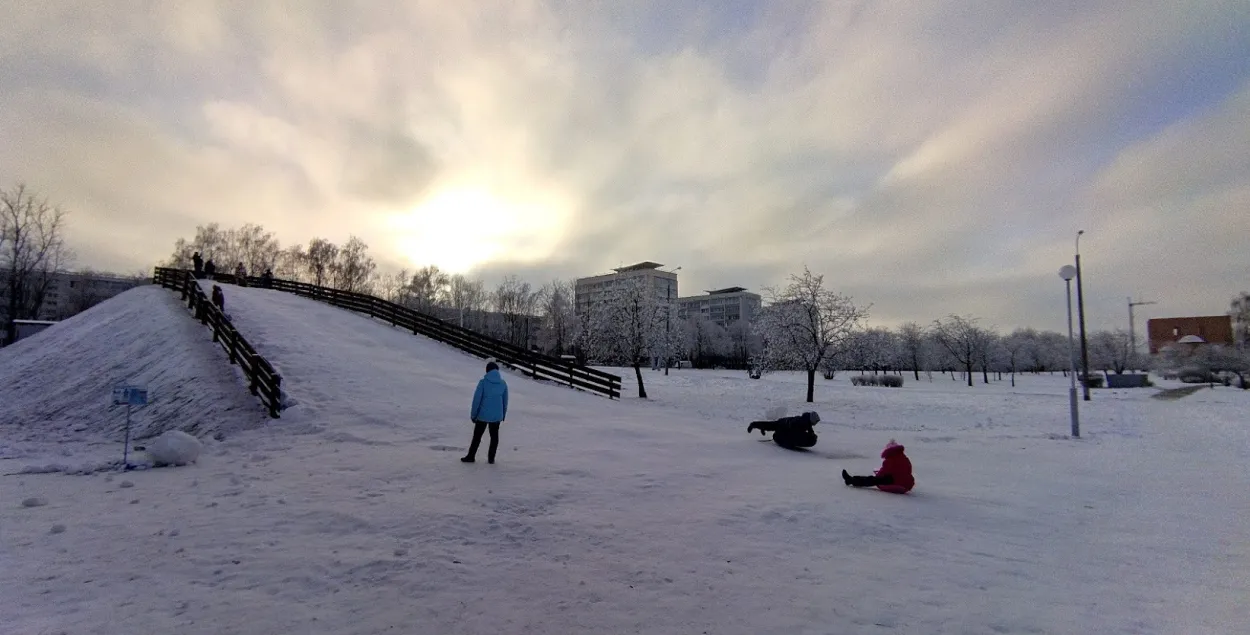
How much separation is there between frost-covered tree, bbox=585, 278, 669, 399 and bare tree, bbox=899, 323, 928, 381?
50.9 metres

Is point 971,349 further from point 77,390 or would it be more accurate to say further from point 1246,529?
point 77,390

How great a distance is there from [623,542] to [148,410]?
13.4 m

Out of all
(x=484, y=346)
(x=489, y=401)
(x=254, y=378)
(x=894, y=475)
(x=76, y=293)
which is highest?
(x=76, y=293)

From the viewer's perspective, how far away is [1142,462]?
11719mm

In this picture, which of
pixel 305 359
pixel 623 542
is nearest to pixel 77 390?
pixel 305 359

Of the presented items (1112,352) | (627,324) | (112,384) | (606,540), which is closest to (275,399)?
(112,384)

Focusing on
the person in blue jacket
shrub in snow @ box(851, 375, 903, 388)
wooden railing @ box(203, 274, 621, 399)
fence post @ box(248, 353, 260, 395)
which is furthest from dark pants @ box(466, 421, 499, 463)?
shrub in snow @ box(851, 375, 903, 388)

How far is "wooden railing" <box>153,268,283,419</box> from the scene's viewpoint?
12.1 metres

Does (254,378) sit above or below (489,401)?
above

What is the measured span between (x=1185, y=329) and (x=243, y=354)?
14438 cm

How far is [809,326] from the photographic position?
32031 mm

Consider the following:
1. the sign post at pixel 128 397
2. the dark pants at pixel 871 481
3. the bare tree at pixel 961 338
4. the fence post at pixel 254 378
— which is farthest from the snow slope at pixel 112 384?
the bare tree at pixel 961 338

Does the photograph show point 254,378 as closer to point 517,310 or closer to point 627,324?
point 627,324

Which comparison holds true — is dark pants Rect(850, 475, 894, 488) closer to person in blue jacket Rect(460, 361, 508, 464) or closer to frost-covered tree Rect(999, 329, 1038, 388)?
person in blue jacket Rect(460, 361, 508, 464)
